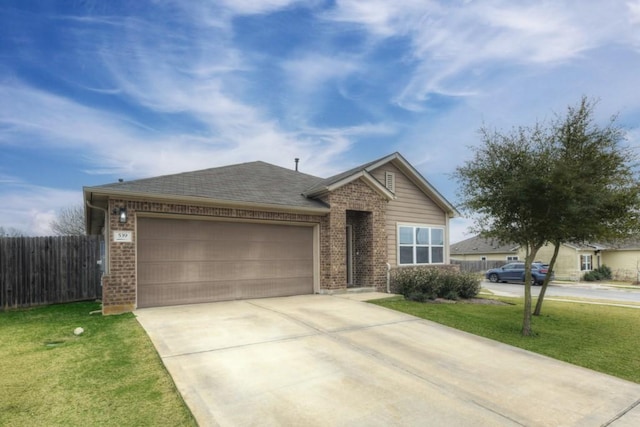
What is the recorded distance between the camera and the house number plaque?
816 cm

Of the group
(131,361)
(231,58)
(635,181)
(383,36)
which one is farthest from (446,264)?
(131,361)

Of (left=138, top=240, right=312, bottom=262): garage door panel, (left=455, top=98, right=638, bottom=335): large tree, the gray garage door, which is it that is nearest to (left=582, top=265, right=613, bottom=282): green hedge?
(left=455, top=98, right=638, bottom=335): large tree

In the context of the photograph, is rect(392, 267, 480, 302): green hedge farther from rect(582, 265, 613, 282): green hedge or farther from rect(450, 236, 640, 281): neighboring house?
rect(582, 265, 613, 282): green hedge

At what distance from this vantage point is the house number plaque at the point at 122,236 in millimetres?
8163

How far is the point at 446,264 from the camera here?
48.4 ft

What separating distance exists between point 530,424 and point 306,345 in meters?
3.24

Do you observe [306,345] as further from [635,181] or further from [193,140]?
[193,140]

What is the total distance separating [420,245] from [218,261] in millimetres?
8144

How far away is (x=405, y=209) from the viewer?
1395 centimetres

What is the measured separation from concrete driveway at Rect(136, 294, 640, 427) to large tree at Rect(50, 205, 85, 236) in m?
27.7

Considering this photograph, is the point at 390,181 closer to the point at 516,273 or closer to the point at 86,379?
the point at 86,379

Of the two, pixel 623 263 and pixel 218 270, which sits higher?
pixel 218 270

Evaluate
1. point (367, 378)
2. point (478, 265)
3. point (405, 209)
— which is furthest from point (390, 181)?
point (478, 265)

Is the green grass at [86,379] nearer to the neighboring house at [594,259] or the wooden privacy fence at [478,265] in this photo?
the neighboring house at [594,259]
